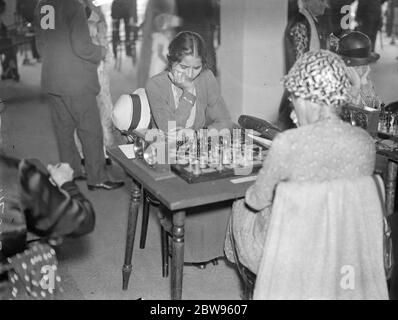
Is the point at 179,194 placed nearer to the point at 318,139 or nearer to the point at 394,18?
the point at 318,139

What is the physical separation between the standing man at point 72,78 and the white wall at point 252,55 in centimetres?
159

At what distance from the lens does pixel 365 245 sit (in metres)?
1.69

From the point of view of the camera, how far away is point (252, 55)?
15.6 ft

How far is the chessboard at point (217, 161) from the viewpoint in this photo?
195 centimetres

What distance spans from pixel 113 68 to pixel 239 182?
645 centimetres

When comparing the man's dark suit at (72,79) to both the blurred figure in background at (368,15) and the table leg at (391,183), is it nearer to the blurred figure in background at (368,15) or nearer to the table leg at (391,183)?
the table leg at (391,183)

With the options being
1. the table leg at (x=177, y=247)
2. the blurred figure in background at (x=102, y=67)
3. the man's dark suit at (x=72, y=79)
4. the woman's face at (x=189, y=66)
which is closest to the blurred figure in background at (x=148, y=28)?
the blurred figure in background at (x=102, y=67)

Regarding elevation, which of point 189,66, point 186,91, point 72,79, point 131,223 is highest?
point 189,66

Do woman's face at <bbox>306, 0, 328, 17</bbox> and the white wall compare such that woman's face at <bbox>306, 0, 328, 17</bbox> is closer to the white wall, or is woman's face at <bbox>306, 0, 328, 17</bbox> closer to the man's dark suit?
the white wall

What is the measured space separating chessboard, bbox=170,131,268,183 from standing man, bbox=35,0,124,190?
1.65m

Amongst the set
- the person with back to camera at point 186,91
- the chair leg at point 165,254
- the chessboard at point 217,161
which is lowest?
the chair leg at point 165,254

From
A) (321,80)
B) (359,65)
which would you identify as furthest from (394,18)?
(321,80)

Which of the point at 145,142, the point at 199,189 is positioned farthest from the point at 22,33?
the point at 199,189

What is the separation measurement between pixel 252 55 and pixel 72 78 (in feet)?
6.50
